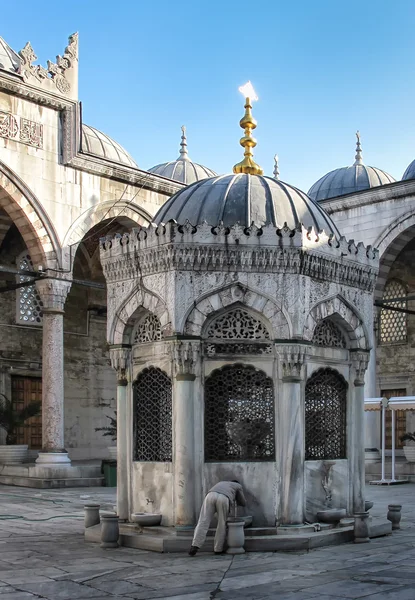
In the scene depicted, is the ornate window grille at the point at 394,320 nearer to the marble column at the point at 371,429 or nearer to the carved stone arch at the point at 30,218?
A: the marble column at the point at 371,429

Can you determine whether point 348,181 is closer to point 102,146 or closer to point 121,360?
point 102,146

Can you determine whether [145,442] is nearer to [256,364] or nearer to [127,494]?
[127,494]

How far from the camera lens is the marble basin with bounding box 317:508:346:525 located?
7344mm

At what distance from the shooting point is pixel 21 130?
15.1m

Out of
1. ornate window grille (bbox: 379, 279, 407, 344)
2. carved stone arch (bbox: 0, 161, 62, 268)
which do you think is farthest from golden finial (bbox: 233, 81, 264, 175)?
ornate window grille (bbox: 379, 279, 407, 344)

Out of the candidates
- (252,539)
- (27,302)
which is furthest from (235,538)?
(27,302)

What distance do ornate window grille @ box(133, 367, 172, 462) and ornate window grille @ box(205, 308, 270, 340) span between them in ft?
2.01

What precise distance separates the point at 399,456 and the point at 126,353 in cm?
1416

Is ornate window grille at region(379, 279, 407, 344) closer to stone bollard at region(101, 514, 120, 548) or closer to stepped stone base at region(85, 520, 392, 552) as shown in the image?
stepped stone base at region(85, 520, 392, 552)

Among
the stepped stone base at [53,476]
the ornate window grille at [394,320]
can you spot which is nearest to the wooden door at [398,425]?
the ornate window grille at [394,320]

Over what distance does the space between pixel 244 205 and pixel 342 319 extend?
1420 millimetres

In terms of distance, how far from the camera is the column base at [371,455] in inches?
680

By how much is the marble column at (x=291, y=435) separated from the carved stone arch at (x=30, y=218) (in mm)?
8939

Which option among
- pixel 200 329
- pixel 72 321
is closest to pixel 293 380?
pixel 200 329
